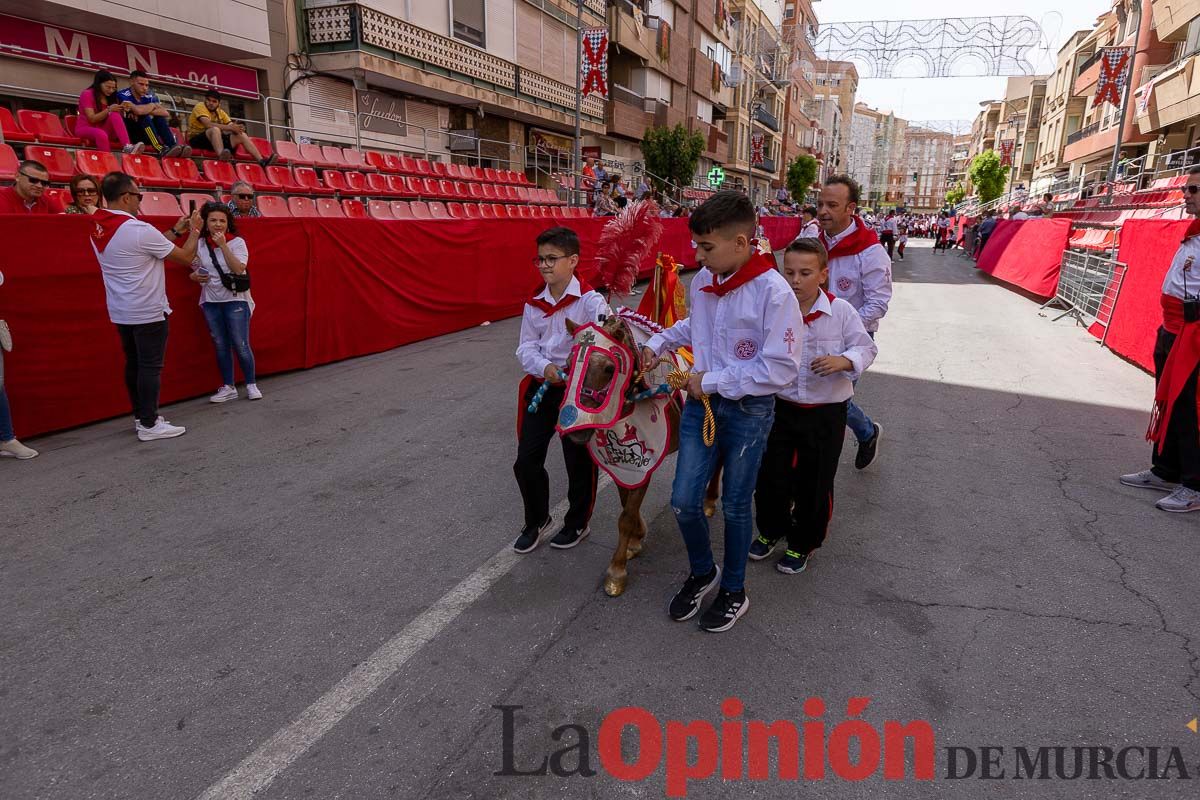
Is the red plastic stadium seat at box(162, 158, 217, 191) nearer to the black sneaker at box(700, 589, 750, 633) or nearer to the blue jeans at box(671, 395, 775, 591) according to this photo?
the blue jeans at box(671, 395, 775, 591)

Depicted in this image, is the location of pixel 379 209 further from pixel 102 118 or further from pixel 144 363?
pixel 144 363

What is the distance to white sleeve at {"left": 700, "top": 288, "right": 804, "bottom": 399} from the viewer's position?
2.80 meters

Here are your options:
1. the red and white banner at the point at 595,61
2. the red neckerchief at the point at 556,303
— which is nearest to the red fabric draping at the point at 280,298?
the red neckerchief at the point at 556,303

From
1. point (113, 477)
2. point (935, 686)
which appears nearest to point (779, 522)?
point (935, 686)

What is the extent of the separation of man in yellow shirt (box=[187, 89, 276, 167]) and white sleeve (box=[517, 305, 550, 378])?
10270 mm

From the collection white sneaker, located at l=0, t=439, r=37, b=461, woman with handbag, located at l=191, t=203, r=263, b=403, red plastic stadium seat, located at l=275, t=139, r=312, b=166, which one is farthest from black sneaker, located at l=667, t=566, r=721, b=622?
red plastic stadium seat, located at l=275, t=139, r=312, b=166

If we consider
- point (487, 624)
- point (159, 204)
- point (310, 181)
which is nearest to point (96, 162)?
point (159, 204)

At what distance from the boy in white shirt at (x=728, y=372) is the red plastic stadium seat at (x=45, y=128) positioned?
11100 millimetres

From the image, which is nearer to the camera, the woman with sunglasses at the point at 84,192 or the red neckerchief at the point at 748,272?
the red neckerchief at the point at 748,272

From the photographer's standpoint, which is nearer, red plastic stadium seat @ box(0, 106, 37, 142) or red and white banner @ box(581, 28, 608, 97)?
red plastic stadium seat @ box(0, 106, 37, 142)

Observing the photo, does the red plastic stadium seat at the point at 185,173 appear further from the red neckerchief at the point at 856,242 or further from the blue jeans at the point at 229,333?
the red neckerchief at the point at 856,242

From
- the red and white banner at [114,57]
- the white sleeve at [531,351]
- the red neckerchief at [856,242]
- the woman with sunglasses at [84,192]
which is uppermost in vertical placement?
the red and white banner at [114,57]

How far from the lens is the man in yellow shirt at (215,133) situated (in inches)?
451

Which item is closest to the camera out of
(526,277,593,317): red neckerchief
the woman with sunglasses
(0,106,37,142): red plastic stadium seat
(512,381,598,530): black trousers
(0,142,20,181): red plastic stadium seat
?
(526,277,593,317): red neckerchief
